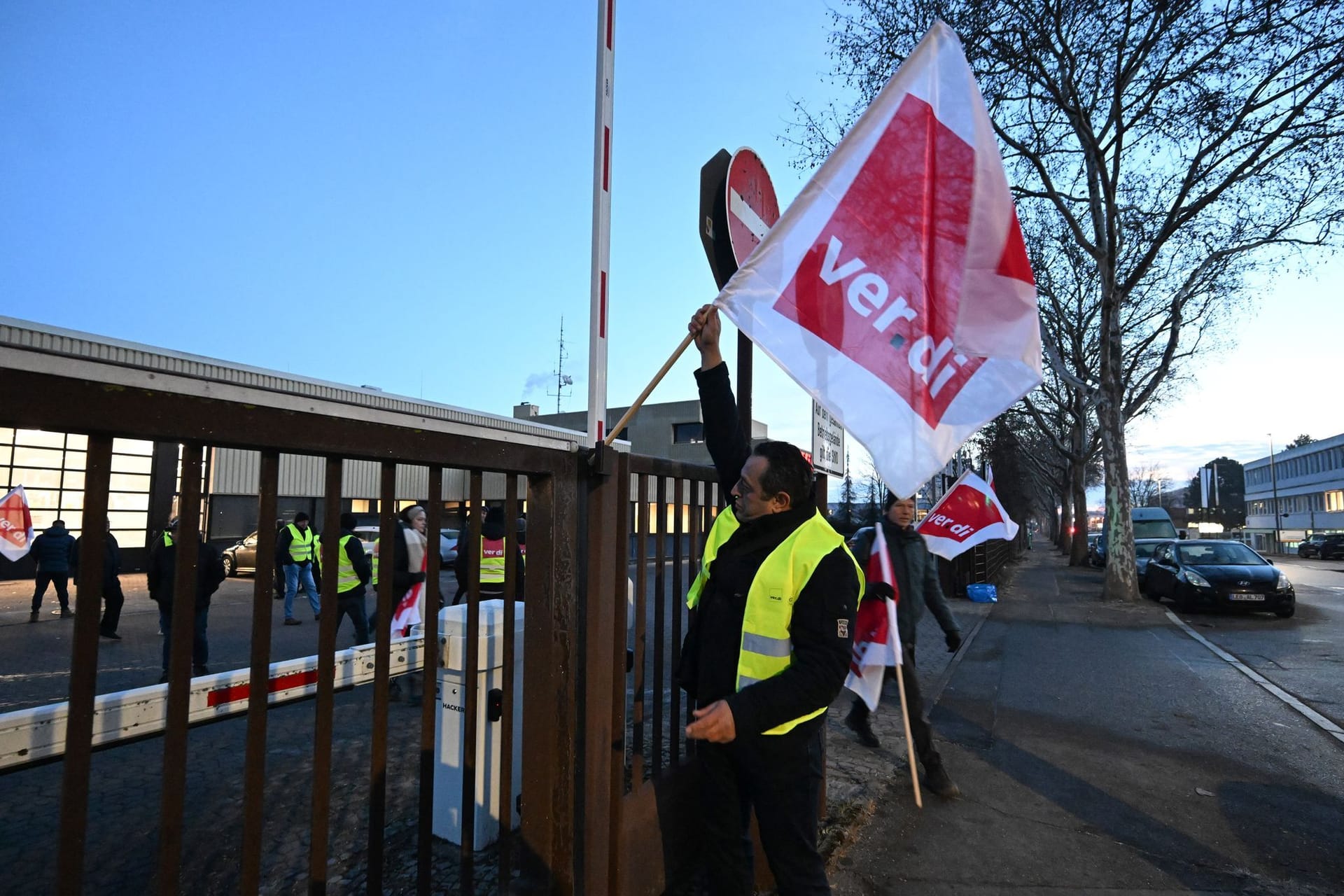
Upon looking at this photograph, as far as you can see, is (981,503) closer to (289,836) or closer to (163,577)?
(289,836)

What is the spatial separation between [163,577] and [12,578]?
19.0 m

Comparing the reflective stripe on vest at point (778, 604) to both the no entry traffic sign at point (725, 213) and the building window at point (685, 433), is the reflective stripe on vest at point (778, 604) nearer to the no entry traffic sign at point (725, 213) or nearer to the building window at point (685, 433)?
the no entry traffic sign at point (725, 213)

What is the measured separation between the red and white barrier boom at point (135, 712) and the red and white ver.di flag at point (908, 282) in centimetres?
202

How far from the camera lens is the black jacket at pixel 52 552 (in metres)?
12.1

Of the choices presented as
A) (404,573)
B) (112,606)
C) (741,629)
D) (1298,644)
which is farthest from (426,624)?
(1298,644)

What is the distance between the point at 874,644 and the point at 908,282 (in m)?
2.11

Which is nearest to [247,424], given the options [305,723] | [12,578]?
[305,723]

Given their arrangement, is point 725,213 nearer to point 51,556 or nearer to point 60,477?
point 51,556

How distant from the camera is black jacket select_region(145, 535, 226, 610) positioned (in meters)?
7.12

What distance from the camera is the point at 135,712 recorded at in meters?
2.05

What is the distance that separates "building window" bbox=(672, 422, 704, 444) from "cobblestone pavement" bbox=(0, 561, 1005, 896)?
129 feet

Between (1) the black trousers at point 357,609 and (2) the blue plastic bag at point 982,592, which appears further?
(2) the blue plastic bag at point 982,592

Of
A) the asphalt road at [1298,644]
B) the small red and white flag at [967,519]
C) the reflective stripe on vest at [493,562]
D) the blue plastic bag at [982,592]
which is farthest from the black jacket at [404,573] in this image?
the blue plastic bag at [982,592]

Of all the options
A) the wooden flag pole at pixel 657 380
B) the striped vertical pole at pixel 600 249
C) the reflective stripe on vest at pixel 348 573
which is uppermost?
the striped vertical pole at pixel 600 249
